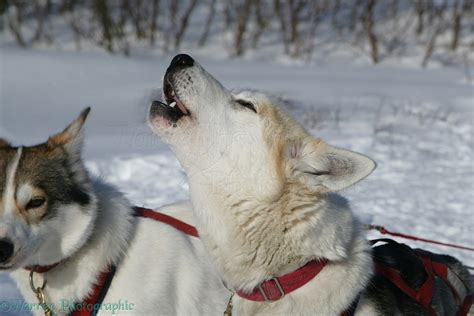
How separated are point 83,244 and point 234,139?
0.85m

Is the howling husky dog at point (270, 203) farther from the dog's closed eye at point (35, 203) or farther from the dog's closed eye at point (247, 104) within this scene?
the dog's closed eye at point (35, 203)

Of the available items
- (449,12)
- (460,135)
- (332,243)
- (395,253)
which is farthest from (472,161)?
(449,12)

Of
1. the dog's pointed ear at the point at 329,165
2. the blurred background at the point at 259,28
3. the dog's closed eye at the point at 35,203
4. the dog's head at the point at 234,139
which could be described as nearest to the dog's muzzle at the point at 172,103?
the dog's head at the point at 234,139

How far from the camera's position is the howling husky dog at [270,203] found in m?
2.76

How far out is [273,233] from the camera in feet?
9.14

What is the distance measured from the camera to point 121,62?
11086 millimetres

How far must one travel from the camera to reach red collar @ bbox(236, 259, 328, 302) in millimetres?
2760

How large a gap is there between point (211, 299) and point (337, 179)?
1101mm

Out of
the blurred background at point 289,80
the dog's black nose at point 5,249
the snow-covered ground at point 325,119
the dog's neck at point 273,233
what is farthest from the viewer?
the blurred background at point 289,80

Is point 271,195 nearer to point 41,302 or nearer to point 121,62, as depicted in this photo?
point 41,302

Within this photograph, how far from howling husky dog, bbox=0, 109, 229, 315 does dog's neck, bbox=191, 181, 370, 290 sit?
1.76ft

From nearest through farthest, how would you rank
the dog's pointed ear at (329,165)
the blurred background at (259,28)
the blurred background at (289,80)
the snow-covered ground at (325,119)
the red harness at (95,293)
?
the dog's pointed ear at (329,165), the red harness at (95,293), the snow-covered ground at (325,119), the blurred background at (289,80), the blurred background at (259,28)

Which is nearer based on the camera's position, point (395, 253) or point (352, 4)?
point (395, 253)

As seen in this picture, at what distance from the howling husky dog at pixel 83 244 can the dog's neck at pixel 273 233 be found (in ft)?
1.76
